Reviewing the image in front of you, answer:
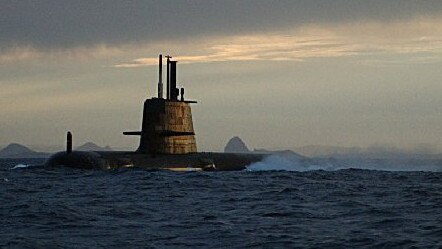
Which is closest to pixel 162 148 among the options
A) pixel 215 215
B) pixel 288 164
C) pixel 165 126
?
pixel 165 126

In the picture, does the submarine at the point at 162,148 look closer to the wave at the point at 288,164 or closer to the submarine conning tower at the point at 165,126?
the submarine conning tower at the point at 165,126

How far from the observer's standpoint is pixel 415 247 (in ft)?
60.5

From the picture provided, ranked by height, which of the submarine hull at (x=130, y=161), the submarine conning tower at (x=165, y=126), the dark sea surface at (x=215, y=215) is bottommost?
the dark sea surface at (x=215, y=215)

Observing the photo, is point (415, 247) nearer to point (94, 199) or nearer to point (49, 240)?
point (49, 240)

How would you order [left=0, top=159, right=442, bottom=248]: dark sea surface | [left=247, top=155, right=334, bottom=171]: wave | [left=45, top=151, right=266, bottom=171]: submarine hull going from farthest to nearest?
[left=247, top=155, right=334, bottom=171]: wave → [left=45, top=151, right=266, bottom=171]: submarine hull → [left=0, top=159, right=442, bottom=248]: dark sea surface

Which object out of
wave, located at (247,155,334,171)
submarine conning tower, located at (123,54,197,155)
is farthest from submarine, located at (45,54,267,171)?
wave, located at (247,155,334,171)

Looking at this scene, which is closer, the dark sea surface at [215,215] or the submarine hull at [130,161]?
the dark sea surface at [215,215]

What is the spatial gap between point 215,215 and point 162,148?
32.2m

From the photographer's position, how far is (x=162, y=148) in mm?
56906

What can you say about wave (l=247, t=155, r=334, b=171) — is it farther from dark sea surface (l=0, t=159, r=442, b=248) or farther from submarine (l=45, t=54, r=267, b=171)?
dark sea surface (l=0, t=159, r=442, b=248)

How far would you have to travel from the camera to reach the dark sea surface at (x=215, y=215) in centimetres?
1972

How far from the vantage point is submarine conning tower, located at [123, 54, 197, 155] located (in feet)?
186

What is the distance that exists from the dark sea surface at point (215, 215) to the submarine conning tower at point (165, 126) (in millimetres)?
16991

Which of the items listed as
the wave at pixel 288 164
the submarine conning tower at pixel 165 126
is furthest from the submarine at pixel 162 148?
the wave at pixel 288 164
